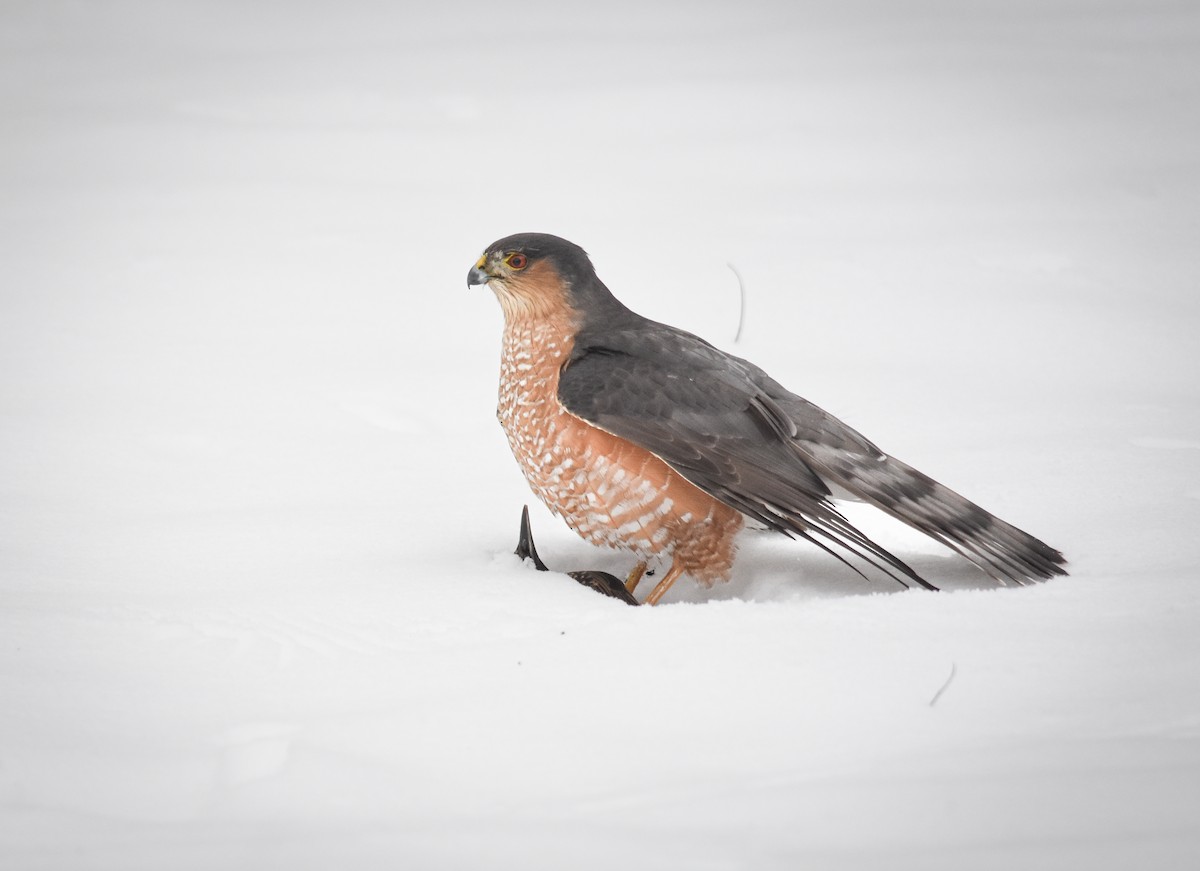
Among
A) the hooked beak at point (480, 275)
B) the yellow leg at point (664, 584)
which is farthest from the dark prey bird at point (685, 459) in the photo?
the hooked beak at point (480, 275)

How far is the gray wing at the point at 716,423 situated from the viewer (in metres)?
3.73

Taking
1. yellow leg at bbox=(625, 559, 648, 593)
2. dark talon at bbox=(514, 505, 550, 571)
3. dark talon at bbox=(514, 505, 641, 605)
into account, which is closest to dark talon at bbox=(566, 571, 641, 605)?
dark talon at bbox=(514, 505, 641, 605)

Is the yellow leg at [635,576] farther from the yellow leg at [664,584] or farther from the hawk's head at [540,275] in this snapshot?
the hawk's head at [540,275]

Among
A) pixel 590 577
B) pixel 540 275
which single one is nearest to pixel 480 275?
pixel 540 275

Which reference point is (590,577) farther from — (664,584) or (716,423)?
(716,423)

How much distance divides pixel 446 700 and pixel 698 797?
68 cm

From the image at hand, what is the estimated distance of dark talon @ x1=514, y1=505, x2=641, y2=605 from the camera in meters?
3.84

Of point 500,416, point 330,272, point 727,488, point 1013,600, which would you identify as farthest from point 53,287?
point 1013,600

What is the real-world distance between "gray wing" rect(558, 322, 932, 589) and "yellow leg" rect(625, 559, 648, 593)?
52 centimetres

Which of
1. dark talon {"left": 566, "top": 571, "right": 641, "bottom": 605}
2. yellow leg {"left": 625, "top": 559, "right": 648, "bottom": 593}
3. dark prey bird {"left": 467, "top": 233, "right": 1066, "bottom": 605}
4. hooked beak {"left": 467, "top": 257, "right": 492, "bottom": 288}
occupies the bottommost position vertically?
yellow leg {"left": 625, "top": 559, "right": 648, "bottom": 593}

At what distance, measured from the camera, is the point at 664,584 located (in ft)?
12.9

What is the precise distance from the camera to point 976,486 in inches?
175

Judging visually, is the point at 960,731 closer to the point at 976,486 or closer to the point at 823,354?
the point at 976,486

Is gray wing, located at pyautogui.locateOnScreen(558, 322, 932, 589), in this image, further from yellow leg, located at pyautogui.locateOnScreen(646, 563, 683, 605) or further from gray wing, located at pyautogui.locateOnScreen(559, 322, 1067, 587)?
yellow leg, located at pyautogui.locateOnScreen(646, 563, 683, 605)
